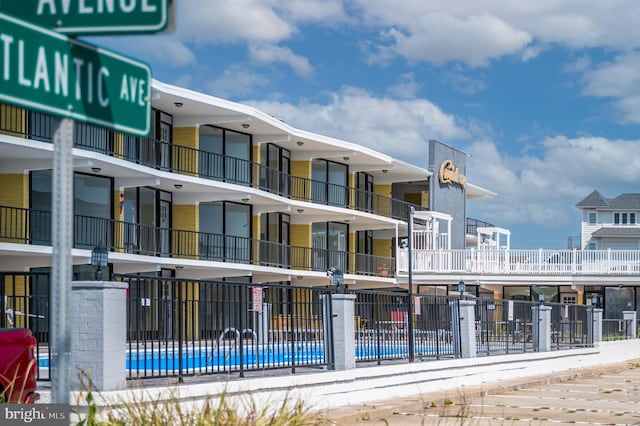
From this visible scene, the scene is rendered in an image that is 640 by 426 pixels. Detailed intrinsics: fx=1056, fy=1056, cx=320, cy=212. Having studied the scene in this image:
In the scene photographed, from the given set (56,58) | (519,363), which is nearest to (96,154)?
(519,363)

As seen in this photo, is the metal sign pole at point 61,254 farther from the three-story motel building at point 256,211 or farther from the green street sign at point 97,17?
the three-story motel building at point 256,211

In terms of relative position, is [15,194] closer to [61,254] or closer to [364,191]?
[364,191]

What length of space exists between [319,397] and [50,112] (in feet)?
40.9

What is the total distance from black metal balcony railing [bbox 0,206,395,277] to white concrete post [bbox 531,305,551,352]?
43.9 ft

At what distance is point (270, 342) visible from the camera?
17.2m

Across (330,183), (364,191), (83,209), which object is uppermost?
(330,183)

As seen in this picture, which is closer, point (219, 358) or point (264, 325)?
point (219, 358)

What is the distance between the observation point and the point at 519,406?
58.6 ft

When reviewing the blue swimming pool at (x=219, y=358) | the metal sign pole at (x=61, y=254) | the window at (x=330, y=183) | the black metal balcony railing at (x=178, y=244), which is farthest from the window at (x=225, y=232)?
the metal sign pole at (x=61, y=254)

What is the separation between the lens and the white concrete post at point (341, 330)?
18438 millimetres

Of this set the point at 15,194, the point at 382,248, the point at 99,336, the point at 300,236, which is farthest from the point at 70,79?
the point at 382,248

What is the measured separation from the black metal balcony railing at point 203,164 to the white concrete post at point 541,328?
46.7 feet

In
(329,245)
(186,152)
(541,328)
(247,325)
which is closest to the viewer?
(247,325)

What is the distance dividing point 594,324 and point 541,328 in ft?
25.2
